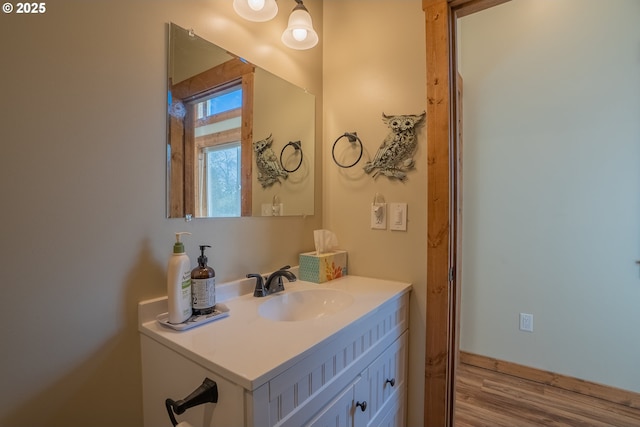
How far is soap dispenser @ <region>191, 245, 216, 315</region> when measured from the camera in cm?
94

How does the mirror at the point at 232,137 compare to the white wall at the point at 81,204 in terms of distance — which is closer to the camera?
the white wall at the point at 81,204

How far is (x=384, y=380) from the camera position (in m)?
1.17

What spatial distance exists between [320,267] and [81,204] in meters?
0.95

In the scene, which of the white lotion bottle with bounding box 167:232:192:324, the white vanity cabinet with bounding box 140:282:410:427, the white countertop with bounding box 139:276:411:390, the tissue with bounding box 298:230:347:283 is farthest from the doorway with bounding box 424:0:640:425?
the white lotion bottle with bounding box 167:232:192:324

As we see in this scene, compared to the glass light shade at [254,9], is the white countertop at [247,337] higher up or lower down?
lower down

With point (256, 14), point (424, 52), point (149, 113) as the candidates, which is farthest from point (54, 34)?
point (424, 52)

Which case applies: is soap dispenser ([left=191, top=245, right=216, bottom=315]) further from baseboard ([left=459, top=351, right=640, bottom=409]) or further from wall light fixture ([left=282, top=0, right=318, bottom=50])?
baseboard ([left=459, top=351, right=640, bottom=409])

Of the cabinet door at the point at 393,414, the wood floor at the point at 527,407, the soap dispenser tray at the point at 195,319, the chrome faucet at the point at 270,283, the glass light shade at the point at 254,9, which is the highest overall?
the glass light shade at the point at 254,9

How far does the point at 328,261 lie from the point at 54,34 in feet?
4.08

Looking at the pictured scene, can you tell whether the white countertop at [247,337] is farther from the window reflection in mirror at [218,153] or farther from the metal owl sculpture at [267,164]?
the metal owl sculpture at [267,164]

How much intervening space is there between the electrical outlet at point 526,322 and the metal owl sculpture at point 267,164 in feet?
6.45

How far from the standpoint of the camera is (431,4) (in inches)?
51.4

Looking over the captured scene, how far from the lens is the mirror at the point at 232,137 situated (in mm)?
1018

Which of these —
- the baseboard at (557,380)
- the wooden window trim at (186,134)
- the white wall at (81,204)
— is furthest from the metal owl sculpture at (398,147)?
the baseboard at (557,380)
